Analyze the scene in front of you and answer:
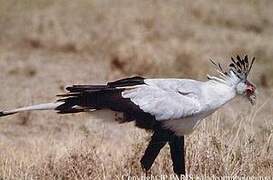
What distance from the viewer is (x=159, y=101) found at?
5.49 metres

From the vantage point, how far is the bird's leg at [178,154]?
5.68 meters

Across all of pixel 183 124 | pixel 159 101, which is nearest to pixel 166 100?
pixel 159 101

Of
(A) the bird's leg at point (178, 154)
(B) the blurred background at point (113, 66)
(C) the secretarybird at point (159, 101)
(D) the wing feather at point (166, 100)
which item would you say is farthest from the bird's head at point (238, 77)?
(B) the blurred background at point (113, 66)

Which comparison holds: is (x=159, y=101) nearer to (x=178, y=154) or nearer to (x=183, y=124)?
(x=183, y=124)

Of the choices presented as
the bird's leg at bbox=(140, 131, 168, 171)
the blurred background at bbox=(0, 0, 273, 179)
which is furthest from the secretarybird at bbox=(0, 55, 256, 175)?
the blurred background at bbox=(0, 0, 273, 179)

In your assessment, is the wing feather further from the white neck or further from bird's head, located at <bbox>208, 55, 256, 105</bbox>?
bird's head, located at <bbox>208, 55, 256, 105</bbox>

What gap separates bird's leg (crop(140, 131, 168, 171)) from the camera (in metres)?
5.59

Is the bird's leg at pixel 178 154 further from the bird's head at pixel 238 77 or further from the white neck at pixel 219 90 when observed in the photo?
the bird's head at pixel 238 77

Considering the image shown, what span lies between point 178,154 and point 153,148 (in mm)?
191

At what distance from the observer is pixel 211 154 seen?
20.8 ft

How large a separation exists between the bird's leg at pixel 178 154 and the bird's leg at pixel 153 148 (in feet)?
0.26

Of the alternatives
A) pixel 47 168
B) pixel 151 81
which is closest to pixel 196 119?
pixel 151 81

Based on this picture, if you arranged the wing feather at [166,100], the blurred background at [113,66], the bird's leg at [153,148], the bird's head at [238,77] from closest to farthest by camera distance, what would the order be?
the wing feather at [166,100], the bird's leg at [153,148], the bird's head at [238,77], the blurred background at [113,66]

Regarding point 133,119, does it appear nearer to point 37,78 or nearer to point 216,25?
point 37,78
